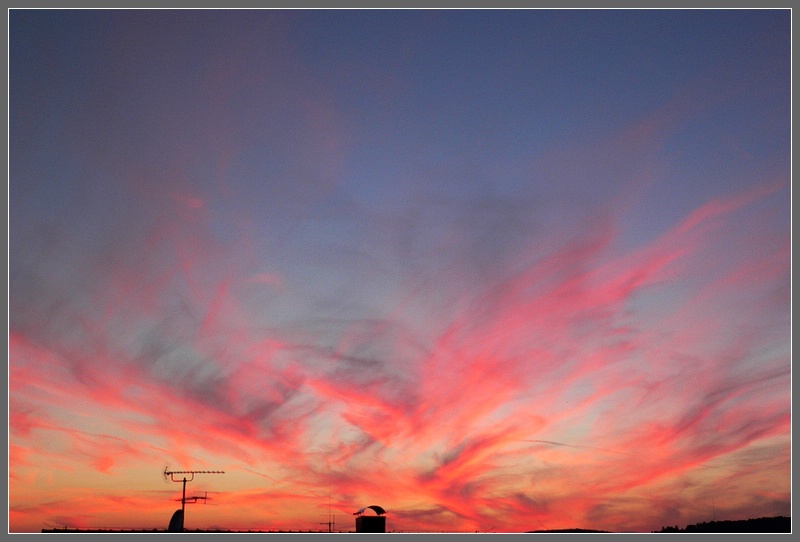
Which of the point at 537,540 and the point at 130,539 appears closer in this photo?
the point at 537,540

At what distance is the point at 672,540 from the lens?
43062mm

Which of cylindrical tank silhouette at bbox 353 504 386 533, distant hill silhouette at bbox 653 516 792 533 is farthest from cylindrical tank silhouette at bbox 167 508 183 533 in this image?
distant hill silhouette at bbox 653 516 792 533

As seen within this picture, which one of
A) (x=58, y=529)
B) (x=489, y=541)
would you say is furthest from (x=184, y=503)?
(x=489, y=541)

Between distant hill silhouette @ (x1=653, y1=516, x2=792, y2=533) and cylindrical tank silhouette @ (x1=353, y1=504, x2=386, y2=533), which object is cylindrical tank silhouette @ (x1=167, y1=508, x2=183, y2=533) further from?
distant hill silhouette @ (x1=653, y1=516, x2=792, y2=533)

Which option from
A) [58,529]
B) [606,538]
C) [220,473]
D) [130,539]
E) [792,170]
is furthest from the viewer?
[220,473]

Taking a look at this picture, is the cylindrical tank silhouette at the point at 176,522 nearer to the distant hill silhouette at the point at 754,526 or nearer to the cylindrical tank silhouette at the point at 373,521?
the cylindrical tank silhouette at the point at 373,521

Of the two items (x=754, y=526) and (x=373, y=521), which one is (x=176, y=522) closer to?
(x=373, y=521)

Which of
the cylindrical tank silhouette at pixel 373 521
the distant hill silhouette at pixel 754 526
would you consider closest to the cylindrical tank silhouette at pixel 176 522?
the cylindrical tank silhouette at pixel 373 521

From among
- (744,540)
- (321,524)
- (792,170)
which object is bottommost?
(744,540)

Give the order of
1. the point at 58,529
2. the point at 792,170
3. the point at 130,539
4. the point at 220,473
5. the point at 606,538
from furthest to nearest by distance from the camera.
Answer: the point at 220,473 < the point at 58,529 < the point at 130,539 < the point at 606,538 < the point at 792,170

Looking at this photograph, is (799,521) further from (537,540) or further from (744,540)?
(537,540)

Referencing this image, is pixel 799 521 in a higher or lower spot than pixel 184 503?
lower

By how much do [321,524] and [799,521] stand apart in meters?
43.3

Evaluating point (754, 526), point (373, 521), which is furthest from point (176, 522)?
point (754, 526)
